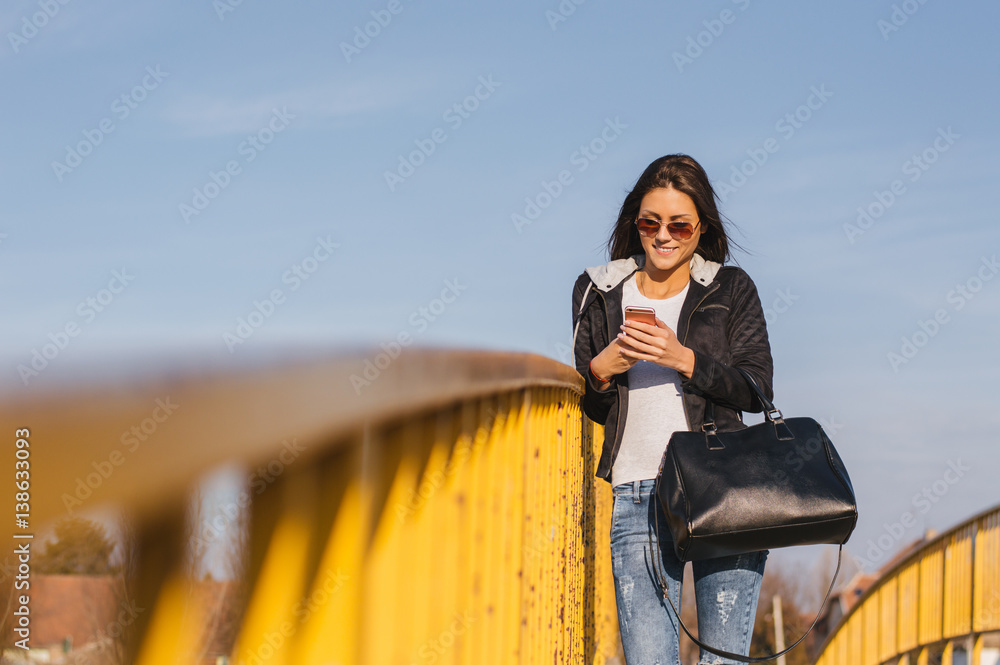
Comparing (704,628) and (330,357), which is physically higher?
(330,357)

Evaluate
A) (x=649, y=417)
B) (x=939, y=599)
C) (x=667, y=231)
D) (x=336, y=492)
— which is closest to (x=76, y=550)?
(x=336, y=492)

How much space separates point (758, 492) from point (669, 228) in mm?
873

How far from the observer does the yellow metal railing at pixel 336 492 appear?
625 mm

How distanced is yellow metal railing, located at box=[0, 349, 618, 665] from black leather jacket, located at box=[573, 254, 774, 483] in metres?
0.55

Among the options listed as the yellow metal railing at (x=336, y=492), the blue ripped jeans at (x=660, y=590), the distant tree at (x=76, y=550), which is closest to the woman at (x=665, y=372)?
the blue ripped jeans at (x=660, y=590)

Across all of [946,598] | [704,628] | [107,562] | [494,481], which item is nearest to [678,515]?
[704,628]

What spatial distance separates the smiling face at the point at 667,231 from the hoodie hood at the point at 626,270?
0.05 meters

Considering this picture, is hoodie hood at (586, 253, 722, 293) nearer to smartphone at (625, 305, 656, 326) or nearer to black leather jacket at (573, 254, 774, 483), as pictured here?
black leather jacket at (573, 254, 774, 483)

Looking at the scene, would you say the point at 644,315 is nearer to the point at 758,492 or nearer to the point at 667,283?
the point at 667,283

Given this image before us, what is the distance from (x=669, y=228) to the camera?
313 centimetres

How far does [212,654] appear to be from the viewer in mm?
819

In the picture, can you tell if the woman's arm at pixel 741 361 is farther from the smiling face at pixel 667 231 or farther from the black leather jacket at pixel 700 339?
the smiling face at pixel 667 231

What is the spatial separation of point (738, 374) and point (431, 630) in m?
1.50

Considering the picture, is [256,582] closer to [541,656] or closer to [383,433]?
[383,433]
